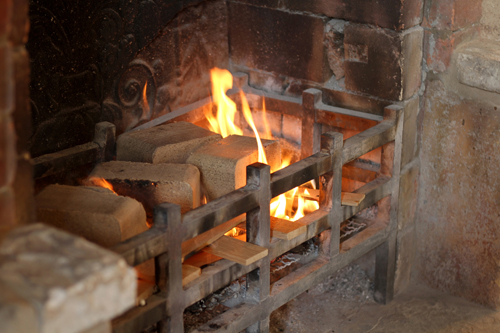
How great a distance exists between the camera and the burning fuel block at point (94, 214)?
2748 millimetres

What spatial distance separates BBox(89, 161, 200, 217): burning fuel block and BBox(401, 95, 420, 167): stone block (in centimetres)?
134

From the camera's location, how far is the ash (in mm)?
4246

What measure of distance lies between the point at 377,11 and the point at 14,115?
8.34 ft

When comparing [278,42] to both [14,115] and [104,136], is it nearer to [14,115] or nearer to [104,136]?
[104,136]

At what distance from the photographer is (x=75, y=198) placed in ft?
9.66

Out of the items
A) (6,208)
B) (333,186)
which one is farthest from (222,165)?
(6,208)

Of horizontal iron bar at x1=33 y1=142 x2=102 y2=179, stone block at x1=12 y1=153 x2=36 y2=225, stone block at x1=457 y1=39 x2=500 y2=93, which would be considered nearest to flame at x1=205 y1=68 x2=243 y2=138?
horizontal iron bar at x1=33 y1=142 x2=102 y2=179

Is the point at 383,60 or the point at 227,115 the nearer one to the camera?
the point at 383,60

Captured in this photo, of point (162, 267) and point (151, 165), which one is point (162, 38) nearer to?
point (151, 165)

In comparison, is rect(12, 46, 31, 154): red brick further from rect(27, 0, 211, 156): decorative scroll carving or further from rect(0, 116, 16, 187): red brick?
rect(27, 0, 211, 156): decorative scroll carving

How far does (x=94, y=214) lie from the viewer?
277 centimetres

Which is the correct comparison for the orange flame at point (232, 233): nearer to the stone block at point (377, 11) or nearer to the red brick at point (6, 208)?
the stone block at point (377, 11)

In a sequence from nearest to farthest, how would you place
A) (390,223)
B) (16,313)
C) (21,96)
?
(16,313) → (21,96) → (390,223)

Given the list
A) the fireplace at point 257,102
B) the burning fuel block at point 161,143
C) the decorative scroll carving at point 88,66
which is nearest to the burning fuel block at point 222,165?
the burning fuel block at point 161,143
